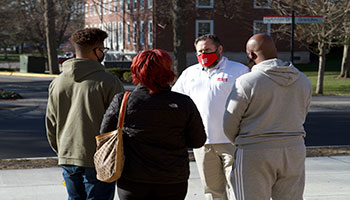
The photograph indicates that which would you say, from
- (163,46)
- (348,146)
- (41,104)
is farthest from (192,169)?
(163,46)

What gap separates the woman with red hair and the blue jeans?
47 centimetres

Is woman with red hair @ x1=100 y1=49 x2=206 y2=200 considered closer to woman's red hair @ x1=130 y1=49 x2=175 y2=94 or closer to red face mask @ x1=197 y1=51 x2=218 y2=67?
woman's red hair @ x1=130 y1=49 x2=175 y2=94

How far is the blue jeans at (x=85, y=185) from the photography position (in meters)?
3.93

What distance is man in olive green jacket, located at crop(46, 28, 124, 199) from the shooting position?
13.0 feet

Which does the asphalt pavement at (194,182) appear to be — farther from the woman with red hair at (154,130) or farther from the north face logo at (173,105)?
the north face logo at (173,105)

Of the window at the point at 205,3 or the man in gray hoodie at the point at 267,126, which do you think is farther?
the window at the point at 205,3

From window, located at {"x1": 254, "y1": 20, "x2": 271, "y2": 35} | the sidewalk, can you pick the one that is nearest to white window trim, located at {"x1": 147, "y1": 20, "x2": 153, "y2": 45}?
window, located at {"x1": 254, "y1": 20, "x2": 271, "y2": 35}

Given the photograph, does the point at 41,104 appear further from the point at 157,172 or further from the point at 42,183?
the point at 157,172

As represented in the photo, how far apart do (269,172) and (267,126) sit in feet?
1.07

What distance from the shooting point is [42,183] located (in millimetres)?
6953

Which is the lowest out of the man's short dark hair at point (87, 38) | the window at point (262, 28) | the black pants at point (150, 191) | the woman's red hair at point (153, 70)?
the window at point (262, 28)

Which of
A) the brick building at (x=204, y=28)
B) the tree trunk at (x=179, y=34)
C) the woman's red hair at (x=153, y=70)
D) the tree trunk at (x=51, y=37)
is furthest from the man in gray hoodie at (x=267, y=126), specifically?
the brick building at (x=204, y=28)

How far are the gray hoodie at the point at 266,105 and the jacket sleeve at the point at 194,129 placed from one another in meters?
0.36

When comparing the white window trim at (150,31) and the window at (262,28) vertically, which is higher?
the window at (262,28)
